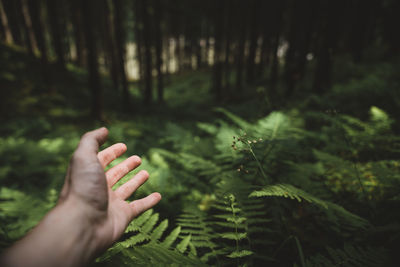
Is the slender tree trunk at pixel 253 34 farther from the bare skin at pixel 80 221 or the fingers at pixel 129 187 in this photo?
the bare skin at pixel 80 221

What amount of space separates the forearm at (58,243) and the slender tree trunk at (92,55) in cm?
817

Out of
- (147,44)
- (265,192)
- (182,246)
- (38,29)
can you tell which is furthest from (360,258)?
(38,29)

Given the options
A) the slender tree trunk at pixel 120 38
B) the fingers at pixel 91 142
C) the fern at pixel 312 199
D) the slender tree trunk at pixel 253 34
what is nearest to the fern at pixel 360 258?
the fern at pixel 312 199

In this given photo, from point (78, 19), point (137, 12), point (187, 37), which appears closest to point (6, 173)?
point (78, 19)

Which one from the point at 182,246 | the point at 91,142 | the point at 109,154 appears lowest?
the point at 182,246

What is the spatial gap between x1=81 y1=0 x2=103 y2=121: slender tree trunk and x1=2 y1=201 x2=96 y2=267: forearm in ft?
26.8

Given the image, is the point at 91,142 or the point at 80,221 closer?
the point at 80,221

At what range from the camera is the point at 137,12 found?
52.0 ft

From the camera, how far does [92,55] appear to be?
7.60 metres

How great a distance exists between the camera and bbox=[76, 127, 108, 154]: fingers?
1.23m

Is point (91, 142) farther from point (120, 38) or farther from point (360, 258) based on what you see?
point (120, 38)

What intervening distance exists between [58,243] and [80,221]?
0.13m

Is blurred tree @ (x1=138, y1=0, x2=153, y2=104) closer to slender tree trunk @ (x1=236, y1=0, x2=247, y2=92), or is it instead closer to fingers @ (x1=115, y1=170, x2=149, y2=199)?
slender tree trunk @ (x1=236, y1=0, x2=247, y2=92)

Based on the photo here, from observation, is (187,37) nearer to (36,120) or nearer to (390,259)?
(36,120)
